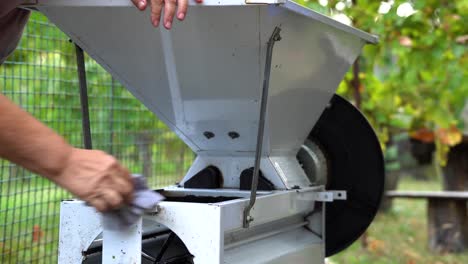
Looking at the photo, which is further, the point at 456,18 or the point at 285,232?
the point at 456,18

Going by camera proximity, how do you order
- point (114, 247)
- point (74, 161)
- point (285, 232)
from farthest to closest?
point (285, 232), point (114, 247), point (74, 161)

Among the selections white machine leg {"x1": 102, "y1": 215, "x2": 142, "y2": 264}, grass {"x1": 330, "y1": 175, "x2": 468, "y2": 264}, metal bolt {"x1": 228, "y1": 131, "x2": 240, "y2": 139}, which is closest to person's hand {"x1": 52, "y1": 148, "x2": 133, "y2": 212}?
white machine leg {"x1": 102, "y1": 215, "x2": 142, "y2": 264}

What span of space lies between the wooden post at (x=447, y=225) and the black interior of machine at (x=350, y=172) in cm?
474

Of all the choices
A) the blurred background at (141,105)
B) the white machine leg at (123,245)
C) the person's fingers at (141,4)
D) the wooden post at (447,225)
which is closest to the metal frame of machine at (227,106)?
the white machine leg at (123,245)

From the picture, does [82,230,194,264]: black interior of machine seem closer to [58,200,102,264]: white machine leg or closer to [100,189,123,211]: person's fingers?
[58,200,102,264]: white machine leg

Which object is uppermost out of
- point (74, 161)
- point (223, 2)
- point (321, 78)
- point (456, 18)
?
point (456, 18)

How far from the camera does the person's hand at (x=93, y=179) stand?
1.63 meters

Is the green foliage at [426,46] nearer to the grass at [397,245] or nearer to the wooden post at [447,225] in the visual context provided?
the grass at [397,245]

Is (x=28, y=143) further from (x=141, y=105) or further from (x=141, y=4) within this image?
(x=141, y=105)

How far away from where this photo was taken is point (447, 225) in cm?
797

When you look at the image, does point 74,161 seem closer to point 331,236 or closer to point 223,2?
point 223,2

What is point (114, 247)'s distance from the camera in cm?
218

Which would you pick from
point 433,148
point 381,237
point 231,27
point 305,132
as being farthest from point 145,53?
point 433,148

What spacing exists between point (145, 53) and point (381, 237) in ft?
22.1
